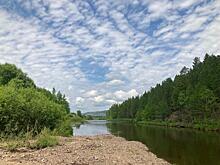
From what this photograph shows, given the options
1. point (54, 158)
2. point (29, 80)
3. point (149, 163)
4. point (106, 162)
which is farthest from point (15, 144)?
point (29, 80)

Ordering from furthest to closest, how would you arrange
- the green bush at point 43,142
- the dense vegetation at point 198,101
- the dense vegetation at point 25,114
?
the dense vegetation at point 198,101 → the dense vegetation at point 25,114 → the green bush at point 43,142

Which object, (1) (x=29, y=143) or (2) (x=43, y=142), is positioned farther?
(2) (x=43, y=142)

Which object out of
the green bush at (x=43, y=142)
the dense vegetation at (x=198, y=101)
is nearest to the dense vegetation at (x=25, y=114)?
the green bush at (x=43, y=142)

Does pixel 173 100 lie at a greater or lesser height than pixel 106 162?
greater

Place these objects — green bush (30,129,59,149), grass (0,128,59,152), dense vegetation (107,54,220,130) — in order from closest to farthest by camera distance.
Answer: grass (0,128,59,152) < green bush (30,129,59,149) < dense vegetation (107,54,220,130)

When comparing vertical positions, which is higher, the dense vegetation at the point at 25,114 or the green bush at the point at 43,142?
the dense vegetation at the point at 25,114

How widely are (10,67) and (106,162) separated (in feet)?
219

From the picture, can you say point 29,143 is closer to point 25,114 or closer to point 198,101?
point 25,114

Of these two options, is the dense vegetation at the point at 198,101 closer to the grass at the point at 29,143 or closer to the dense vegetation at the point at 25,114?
the dense vegetation at the point at 25,114

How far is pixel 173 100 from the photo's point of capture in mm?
137375

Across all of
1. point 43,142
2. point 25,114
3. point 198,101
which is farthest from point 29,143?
point 198,101

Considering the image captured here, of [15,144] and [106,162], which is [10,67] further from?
[106,162]

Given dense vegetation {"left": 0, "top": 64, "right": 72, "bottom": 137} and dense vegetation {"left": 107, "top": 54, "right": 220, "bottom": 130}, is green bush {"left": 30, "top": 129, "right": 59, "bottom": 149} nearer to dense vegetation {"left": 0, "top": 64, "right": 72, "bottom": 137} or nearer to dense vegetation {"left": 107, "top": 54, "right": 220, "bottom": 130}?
dense vegetation {"left": 0, "top": 64, "right": 72, "bottom": 137}

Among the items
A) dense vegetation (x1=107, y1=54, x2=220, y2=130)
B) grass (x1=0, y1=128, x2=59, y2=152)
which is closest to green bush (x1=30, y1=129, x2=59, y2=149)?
grass (x1=0, y1=128, x2=59, y2=152)
